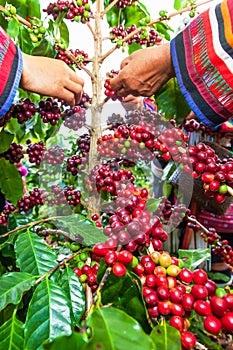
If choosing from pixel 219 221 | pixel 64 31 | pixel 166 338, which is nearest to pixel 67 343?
A: pixel 166 338

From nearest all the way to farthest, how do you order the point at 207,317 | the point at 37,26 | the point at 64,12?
the point at 207,317 → the point at 37,26 → the point at 64,12

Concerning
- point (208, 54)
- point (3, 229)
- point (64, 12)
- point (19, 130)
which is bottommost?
point (3, 229)

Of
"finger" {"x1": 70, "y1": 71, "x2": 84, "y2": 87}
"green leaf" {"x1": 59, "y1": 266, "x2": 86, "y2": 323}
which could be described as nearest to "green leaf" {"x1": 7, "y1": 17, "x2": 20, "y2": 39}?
"finger" {"x1": 70, "y1": 71, "x2": 84, "y2": 87}

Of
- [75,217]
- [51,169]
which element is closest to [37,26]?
[51,169]

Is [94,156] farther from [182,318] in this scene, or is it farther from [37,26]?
[182,318]

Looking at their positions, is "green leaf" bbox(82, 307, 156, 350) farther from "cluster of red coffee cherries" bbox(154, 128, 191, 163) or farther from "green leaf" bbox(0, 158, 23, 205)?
"green leaf" bbox(0, 158, 23, 205)

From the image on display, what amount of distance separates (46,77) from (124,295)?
1.73 feet

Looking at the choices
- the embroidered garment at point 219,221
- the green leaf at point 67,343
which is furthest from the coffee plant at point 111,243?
the embroidered garment at point 219,221

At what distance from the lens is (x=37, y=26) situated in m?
0.93

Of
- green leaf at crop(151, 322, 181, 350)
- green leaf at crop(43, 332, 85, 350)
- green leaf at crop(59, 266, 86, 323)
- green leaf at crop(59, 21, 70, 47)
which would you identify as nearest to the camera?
green leaf at crop(43, 332, 85, 350)

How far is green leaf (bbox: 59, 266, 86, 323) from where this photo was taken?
1.66 feet

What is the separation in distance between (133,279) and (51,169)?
81 cm

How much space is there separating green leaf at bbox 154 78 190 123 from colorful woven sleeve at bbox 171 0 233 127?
11.0 inches

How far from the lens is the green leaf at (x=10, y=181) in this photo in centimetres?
121
